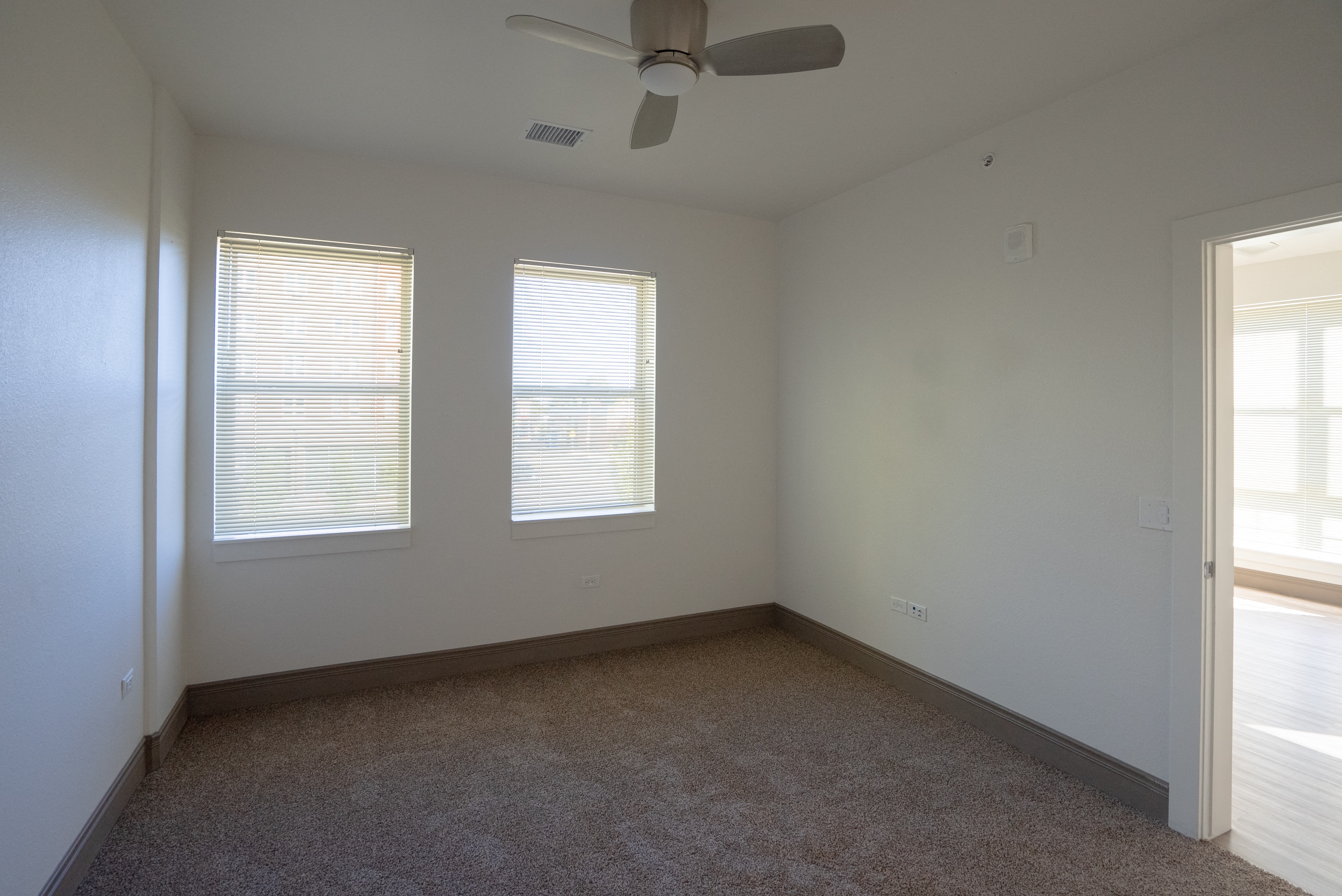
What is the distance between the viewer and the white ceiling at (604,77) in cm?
234

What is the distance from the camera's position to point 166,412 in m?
3.01

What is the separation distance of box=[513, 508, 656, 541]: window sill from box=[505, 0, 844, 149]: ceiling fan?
257 centimetres

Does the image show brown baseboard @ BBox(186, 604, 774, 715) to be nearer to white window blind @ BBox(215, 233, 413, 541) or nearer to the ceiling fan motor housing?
white window blind @ BBox(215, 233, 413, 541)

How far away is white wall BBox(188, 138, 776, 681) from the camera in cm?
346

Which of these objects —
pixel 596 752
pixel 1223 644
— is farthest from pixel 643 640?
pixel 1223 644

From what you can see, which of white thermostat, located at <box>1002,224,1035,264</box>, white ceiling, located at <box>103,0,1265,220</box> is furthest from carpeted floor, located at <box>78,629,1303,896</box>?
white ceiling, located at <box>103,0,1265,220</box>

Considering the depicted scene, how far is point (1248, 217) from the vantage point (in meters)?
2.33

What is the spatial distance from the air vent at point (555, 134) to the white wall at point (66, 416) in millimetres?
1558

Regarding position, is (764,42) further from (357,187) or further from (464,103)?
(357,187)

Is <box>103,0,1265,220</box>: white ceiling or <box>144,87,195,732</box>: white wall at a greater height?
<box>103,0,1265,220</box>: white ceiling

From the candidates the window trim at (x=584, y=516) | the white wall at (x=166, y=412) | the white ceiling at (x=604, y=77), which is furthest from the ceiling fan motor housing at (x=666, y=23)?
the white wall at (x=166, y=412)

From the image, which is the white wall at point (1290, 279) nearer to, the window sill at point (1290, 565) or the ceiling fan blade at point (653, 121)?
the window sill at point (1290, 565)

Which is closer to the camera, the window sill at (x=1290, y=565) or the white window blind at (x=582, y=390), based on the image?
the white window blind at (x=582, y=390)

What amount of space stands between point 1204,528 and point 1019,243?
144cm
